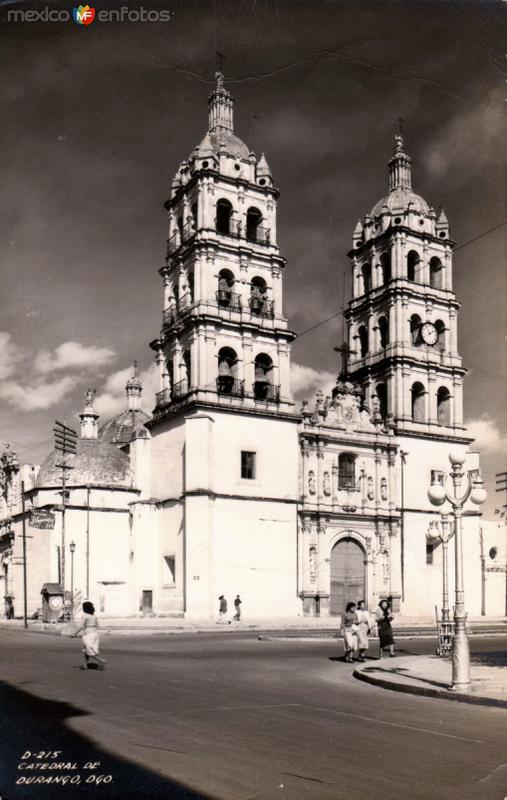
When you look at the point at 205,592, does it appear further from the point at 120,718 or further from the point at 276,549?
the point at 120,718

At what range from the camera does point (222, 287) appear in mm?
45469

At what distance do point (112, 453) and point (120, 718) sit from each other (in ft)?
121

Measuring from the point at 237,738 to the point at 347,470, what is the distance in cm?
3819

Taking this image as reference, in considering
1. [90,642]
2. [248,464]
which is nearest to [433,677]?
[90,642]

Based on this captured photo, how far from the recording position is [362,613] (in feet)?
71.2

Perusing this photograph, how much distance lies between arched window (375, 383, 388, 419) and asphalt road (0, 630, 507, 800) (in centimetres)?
3407

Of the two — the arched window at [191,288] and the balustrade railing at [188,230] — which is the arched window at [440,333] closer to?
the arched window at [191,288]

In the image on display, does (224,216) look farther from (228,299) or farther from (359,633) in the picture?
(359,633)

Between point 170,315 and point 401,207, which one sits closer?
point 170,315

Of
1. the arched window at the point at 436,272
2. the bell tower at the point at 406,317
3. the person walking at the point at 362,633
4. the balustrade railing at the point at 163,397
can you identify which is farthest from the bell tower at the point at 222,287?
the person walking at the point at 362,633

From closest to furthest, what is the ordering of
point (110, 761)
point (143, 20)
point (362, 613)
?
point (110, 761), point (143, 20), point (362, 613)

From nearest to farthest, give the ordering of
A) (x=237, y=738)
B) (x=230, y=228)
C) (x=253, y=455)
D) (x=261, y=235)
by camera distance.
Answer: (x=237, y=738) → (x=253, y=455) → (x=230, y=228) → (x=261, y=235)

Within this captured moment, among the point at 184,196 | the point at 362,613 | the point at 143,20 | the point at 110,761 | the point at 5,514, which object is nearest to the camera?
the point at 110,761

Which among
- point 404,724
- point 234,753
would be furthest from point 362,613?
point 234,753
